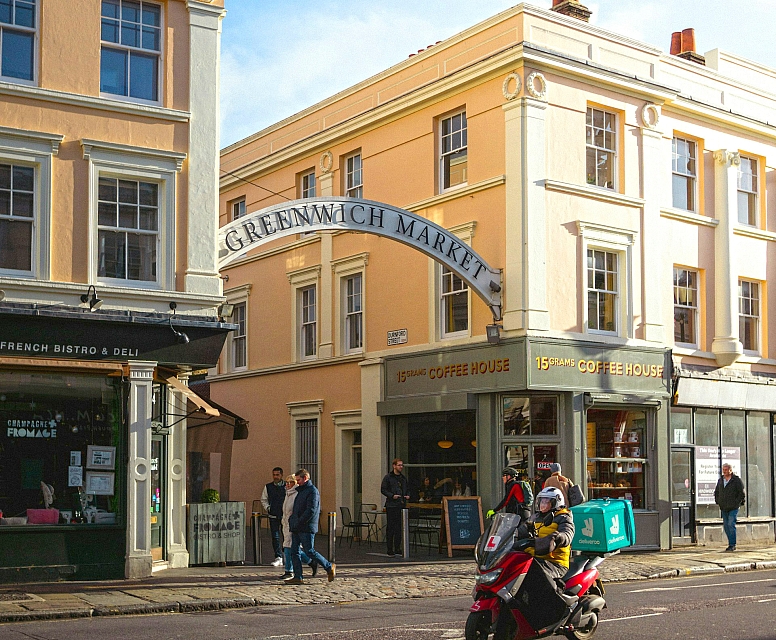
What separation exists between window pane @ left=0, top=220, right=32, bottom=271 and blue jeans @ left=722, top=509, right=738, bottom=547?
596 inches

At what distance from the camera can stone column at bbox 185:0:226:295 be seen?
18203 millimetres

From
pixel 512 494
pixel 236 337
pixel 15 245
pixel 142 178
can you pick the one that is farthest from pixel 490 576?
pixel 236 337

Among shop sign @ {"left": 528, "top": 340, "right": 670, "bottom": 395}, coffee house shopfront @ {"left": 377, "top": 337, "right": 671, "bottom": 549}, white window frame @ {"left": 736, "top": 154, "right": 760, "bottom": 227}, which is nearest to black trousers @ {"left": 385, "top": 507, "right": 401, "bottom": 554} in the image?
coffee house shopfront @ {"left": 377, "top": 337, "right": 671, "bottom": 549}

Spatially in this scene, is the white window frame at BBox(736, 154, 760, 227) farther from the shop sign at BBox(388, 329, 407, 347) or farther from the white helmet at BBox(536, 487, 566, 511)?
the white helmet at BBox(536, 487, 566, 511)

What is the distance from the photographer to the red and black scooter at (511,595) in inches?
390

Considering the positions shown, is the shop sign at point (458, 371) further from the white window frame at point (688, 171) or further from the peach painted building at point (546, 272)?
the white window frame at point (688, 171)

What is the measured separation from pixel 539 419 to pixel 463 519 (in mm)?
2600

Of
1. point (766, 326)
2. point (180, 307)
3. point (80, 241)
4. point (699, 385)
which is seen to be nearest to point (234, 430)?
point (180, 307)

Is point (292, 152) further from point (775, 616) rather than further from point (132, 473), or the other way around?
point (775, 616)

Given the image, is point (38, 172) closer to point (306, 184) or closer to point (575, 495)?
point (575, 495)

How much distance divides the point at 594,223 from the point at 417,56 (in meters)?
5.71

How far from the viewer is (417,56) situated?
24.8 meters

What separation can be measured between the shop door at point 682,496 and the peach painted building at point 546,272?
0.05m

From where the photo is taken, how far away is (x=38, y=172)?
17188mm
